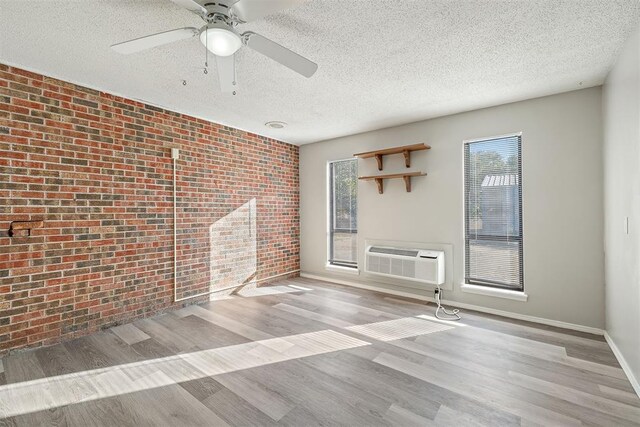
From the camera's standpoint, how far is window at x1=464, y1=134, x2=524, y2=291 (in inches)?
129

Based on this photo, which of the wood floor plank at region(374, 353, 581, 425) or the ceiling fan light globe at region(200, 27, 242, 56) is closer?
the ceiling fan light globe at region(200, 27, 242, 56)

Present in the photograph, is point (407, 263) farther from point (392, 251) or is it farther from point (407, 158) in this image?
point (407, 158)

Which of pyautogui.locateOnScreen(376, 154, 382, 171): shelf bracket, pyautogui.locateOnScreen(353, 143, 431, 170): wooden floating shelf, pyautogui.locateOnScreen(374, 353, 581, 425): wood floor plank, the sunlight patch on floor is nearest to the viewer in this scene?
pyautogui.locateOnScreen(374, 353, 581, 425): wood floor plank

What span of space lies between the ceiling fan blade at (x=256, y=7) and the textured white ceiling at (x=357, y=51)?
30 cm

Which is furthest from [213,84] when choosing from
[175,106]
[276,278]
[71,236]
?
[276,278]

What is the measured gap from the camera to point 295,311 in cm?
347

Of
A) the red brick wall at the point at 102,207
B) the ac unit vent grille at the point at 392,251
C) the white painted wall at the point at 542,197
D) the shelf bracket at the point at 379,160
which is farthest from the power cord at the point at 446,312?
the red brick wall at the point at 102,207

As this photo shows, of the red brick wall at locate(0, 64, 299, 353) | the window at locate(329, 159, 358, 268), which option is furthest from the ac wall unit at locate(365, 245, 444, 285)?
the red brick wall at locate(0, 64, 299, 353)

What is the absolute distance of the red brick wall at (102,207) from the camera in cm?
245

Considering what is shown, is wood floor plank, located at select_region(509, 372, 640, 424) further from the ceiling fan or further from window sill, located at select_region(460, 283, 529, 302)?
the ceiling fan

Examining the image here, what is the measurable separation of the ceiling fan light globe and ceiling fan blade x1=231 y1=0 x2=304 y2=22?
0.38 feet

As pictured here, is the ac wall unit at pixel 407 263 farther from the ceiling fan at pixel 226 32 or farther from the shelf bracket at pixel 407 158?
the ceiling fan at pixel 226 32

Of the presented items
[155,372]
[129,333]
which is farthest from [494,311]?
[129,333]

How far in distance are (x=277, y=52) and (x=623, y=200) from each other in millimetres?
2789
